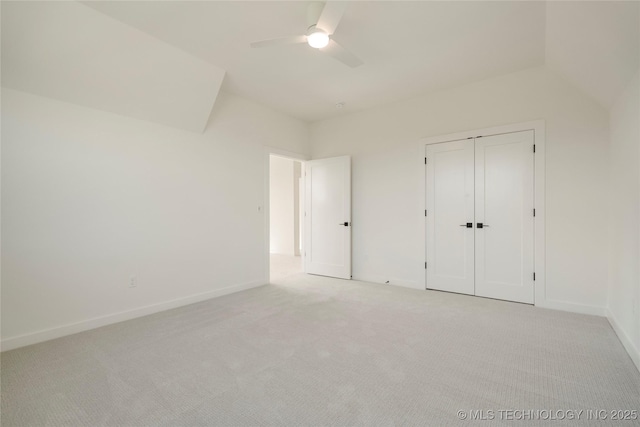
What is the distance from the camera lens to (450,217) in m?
4.04

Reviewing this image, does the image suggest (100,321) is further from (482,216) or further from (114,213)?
(482,216)

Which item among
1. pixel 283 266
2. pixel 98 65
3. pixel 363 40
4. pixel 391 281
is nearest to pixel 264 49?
pixel 363 40

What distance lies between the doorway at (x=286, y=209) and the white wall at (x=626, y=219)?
5.86 metres

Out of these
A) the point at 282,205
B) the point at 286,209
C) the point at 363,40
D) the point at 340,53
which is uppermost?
the point at 363,40

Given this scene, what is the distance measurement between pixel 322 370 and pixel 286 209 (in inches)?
249

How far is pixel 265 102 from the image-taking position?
14.8ft

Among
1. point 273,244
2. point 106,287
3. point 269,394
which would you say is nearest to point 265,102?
point 106,287

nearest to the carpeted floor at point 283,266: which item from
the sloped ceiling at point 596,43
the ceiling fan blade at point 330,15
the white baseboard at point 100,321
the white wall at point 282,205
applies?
the white wall at point 282,205

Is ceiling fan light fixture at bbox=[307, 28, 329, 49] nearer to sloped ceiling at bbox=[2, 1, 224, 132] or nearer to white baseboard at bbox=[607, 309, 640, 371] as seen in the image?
sloped ceiling at bbox=[2, 1, 224, 132]

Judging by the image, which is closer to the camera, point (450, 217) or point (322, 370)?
point (322, 370)

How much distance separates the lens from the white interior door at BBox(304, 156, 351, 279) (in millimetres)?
4941

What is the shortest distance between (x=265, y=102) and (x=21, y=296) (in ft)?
11.8

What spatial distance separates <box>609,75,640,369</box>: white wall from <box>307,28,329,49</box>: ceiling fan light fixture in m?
2.37

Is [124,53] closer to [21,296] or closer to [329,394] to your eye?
[21,296]
